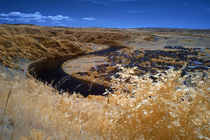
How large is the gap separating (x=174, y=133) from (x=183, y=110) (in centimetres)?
36

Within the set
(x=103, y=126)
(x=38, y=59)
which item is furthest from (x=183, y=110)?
(x=38, y=59)

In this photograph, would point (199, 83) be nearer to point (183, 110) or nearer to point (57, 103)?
point (183, 110)

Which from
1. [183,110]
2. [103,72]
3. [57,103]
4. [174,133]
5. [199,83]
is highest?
[199,83]

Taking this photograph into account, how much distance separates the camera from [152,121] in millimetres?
2393

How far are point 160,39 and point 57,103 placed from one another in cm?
4742

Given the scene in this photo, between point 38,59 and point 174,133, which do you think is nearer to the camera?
point 174,133

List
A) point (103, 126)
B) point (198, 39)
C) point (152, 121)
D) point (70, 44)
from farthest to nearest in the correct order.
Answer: point (198, 39)
point (70, 44)
point (103, 126)
point (152, 121)

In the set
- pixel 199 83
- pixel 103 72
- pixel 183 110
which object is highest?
pixel 199 83

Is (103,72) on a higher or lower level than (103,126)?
lower

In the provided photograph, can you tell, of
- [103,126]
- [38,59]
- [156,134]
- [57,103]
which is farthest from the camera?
[38,59]

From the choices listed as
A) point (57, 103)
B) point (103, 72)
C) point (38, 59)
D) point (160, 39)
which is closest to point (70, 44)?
point (38, 59)

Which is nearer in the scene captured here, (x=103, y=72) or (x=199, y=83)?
(x=199, y=83)

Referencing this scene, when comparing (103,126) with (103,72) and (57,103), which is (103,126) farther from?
(103,72)

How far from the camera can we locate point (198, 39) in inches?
1699
